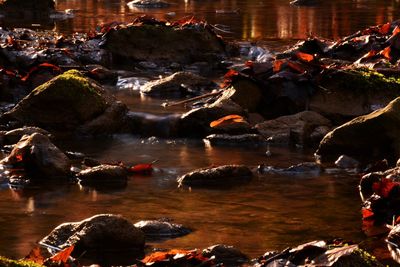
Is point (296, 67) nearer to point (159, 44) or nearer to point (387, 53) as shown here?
point (387, 53)

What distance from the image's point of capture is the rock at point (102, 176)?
903 cm

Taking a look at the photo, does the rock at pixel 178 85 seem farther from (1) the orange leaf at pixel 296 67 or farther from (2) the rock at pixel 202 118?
(2) the rock at pixel 202 118

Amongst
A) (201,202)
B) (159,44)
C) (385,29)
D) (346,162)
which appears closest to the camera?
(201,202)

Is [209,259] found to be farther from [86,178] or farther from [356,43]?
[356,43]

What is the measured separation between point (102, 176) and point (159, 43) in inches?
422

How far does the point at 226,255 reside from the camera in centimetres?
641

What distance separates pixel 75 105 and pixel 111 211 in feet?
13.8

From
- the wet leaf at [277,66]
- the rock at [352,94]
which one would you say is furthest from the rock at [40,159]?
the wet leaf at [277,66]

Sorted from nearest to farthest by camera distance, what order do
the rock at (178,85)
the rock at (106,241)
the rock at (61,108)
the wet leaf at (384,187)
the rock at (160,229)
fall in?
1. the rock at (106,241)
2. the rock at (160,229)
3. the wet leaf at (384,187)
4. the rock at (61,108)
5. the rock at (178,85)

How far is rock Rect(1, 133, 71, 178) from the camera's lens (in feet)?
30.3

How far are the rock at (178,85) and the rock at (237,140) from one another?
11.0ft

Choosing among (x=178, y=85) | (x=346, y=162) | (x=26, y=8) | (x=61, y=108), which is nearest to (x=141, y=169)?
(x=346, y=162)

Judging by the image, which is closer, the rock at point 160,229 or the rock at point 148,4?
the rock at point 160,229

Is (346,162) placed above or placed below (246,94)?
below
